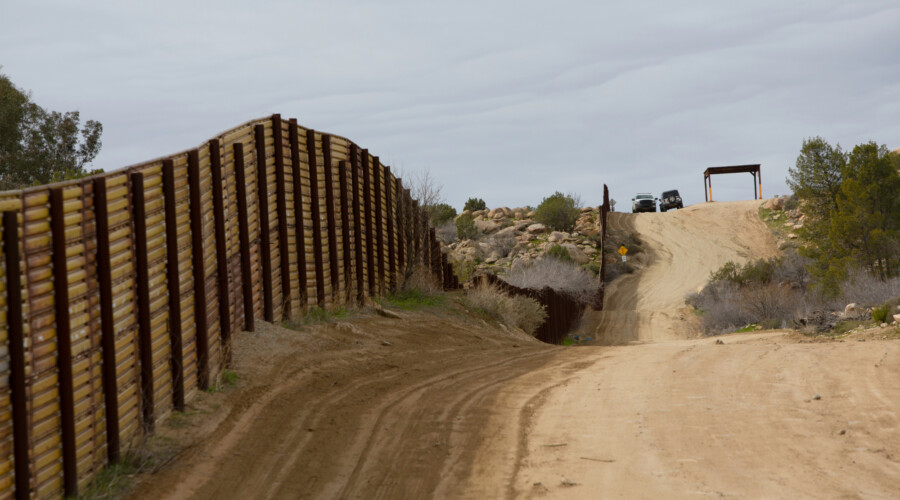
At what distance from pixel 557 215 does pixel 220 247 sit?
51.9 meters

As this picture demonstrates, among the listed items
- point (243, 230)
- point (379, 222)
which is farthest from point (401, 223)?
point (243, 230)

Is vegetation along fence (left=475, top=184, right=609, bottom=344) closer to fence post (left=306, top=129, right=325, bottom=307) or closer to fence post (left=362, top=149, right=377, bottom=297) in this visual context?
fence post (left=362, top=149, right=377, bottom=297)

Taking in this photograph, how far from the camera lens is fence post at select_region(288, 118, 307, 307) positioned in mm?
15305

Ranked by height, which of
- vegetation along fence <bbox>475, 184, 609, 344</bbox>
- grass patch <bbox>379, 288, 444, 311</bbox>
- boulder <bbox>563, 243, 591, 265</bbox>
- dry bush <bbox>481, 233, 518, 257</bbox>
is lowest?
vegetation along fence <bbox>475, 184, 609, 344</bbox>

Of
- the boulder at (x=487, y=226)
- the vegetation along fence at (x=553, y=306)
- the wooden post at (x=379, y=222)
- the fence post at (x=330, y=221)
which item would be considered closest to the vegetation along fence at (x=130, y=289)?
the fence post at (x=330, y=221)

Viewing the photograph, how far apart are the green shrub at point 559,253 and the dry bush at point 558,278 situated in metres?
2.82

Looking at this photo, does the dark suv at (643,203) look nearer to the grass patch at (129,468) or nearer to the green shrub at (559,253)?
the green shrub at (559,253)

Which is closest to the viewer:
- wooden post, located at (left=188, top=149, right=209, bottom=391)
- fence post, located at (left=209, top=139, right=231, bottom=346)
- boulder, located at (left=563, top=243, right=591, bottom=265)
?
wooden post, located at (left=188, top=149, right=209, bottom=391)

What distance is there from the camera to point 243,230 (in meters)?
12.4

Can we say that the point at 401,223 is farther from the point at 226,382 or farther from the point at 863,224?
the point at 863,224

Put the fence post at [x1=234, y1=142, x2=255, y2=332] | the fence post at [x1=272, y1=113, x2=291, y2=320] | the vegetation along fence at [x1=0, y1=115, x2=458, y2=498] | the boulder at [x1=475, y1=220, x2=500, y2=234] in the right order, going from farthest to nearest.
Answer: the boulder at [x1=475, y1=220, x2=500, y2=234]
the fence post at [x1=272, y1=113, x2=291, y2=320]
the fence post at [x1=234, y1=142, x2=255, y2=332]
the vegetation along fence at [x1=0, y1=115, x2=458, y2=498]

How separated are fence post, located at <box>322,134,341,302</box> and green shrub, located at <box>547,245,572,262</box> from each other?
31.2 m

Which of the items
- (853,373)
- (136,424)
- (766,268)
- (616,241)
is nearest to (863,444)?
(853,373)

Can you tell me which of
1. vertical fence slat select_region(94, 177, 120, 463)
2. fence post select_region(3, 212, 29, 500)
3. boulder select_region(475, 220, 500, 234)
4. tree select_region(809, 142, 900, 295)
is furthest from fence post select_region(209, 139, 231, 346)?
boulder select_region(475, 220, 500, 234)
